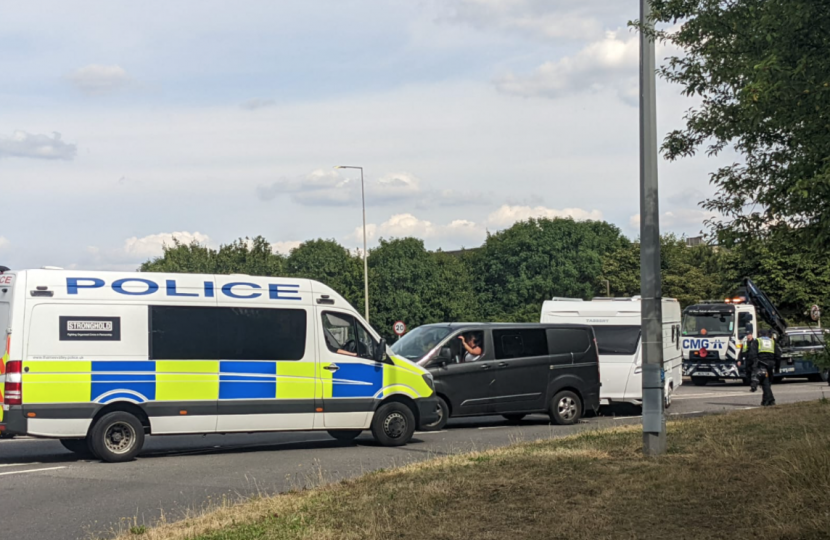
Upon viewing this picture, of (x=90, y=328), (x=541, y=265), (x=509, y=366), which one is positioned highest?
(x=541, y=265)

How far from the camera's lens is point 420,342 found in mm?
18016

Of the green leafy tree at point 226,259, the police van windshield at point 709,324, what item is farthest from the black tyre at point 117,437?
the green leafy tree at point 226,259

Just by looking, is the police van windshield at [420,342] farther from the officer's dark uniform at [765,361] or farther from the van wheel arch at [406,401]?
the officer's dark uniform at [765,361]

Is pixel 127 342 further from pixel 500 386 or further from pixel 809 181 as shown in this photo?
pixel 809 181

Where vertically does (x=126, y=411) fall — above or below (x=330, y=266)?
below

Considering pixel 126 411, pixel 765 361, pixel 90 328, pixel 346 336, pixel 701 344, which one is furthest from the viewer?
A: pixel 701 344

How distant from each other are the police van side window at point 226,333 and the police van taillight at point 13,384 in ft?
5.50

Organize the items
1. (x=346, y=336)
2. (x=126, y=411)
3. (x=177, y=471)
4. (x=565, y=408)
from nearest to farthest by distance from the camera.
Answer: (x=177, y=471)
(x=126, y=411)
(x=346, y=336)
(x=565, y=408)

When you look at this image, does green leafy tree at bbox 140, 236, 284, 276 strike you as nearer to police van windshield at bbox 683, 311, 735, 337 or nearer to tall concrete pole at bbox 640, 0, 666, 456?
police van windshield at bbox 683, 311, 735, 337

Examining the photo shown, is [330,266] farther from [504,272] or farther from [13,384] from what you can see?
[13,384]

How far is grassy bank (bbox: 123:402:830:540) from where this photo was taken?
6992 millimetres

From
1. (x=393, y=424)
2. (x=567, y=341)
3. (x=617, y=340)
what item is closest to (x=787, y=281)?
(x=617, y=340)

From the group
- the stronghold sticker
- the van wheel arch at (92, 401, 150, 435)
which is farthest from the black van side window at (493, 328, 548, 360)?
the stronghold sticker

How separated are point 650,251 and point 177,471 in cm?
620
